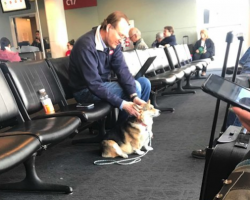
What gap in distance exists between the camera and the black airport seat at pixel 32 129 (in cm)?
178

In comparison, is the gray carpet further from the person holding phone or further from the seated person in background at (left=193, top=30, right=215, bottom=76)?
the seated person in background at (left=193, top=30, right=215, bottom=76)

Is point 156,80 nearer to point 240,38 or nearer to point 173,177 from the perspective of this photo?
point 173,177

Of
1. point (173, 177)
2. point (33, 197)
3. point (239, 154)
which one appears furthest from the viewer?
point (173, 177)

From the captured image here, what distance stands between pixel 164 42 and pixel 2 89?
6.32 meters

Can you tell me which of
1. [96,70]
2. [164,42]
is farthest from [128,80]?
[164,42]

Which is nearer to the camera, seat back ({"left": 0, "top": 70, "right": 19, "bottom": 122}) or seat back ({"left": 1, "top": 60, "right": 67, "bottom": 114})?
seat back ({"left": 0, "top": 70, "right": 19, "bottom": 122})

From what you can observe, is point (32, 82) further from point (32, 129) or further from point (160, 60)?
point (160, 60)

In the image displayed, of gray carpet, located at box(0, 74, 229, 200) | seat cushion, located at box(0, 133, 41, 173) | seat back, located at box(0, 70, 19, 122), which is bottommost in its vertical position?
gray carpet, located at box(0, 74, 229, 200)

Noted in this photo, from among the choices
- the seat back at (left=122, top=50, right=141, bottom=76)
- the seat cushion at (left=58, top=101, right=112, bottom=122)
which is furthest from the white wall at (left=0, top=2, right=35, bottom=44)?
the seat cushion at (left=58, top=101, right=112, bottom=122)

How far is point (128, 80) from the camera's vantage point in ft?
9.93

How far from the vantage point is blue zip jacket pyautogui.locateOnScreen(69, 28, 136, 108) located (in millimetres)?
2648

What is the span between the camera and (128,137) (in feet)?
8.59

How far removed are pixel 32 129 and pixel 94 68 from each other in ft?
3.36

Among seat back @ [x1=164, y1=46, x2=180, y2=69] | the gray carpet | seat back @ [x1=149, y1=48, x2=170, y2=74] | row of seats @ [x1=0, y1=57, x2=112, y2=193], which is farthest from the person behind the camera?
seat back @ [x1=164, y1=46, x2=180, y2=69]
